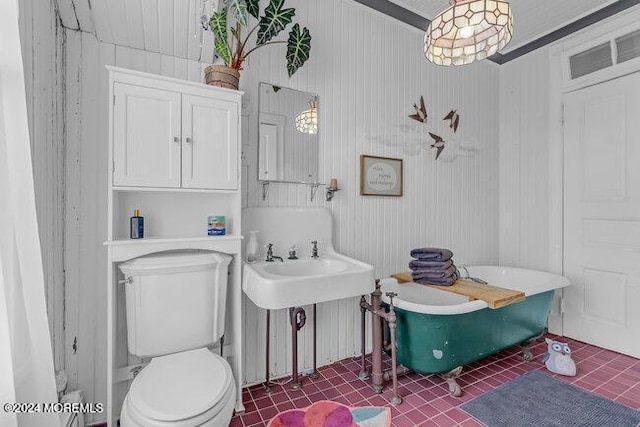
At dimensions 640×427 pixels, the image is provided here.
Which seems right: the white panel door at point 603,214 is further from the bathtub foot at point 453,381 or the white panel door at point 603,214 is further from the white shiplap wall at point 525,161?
the bathtub foot at point 453,381

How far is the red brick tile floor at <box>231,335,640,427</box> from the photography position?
179 cm

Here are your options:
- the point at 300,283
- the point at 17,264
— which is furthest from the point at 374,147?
the point at 17,264

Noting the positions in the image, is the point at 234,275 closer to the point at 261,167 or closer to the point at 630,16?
the point at 261,167

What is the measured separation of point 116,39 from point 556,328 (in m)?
4.03

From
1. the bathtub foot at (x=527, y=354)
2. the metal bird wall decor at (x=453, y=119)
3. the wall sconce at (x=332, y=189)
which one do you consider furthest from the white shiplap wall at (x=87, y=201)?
the bathtub foot at (x=527, y=354)

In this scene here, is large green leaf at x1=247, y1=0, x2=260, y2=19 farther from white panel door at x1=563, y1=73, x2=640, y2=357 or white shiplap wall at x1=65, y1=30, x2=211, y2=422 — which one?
white panel door at x1=563, y1=73, x2=640, y2=357

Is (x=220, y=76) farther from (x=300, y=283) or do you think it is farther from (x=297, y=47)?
(x=300, y=283)

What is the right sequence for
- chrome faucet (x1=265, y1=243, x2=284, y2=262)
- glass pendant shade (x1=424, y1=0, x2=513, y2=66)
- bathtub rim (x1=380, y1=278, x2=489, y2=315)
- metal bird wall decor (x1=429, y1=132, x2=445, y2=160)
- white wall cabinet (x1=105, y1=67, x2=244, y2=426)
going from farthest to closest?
metal bird wall decor (x1=429, y1=132, x2=445, y2=160), chrome faucet (x1=265, y1=243, x2=284, y2=262), bathtub rim (x1=380, y1=278, x2=489, y2=315), white wall cabinet (x1=105, y1=67, x2=244, y2=426), glass pendant shade (x1=424, y1=0, x2=513, y2=66)

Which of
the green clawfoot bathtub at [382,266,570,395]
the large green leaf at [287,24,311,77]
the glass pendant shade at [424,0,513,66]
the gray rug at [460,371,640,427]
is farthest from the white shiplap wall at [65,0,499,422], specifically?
the gray rug at [460,371,640,427]

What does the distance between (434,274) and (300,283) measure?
4.09 ft

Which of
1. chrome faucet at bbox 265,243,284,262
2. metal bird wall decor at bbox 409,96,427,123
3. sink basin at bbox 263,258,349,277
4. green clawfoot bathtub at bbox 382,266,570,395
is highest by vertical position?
metal bird wall decor at bbox 409,96,427,123

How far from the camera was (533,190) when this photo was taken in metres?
3.17

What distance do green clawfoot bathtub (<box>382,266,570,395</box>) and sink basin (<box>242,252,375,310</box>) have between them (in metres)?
0.37

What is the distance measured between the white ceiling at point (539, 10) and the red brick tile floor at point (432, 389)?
2.81 metres
